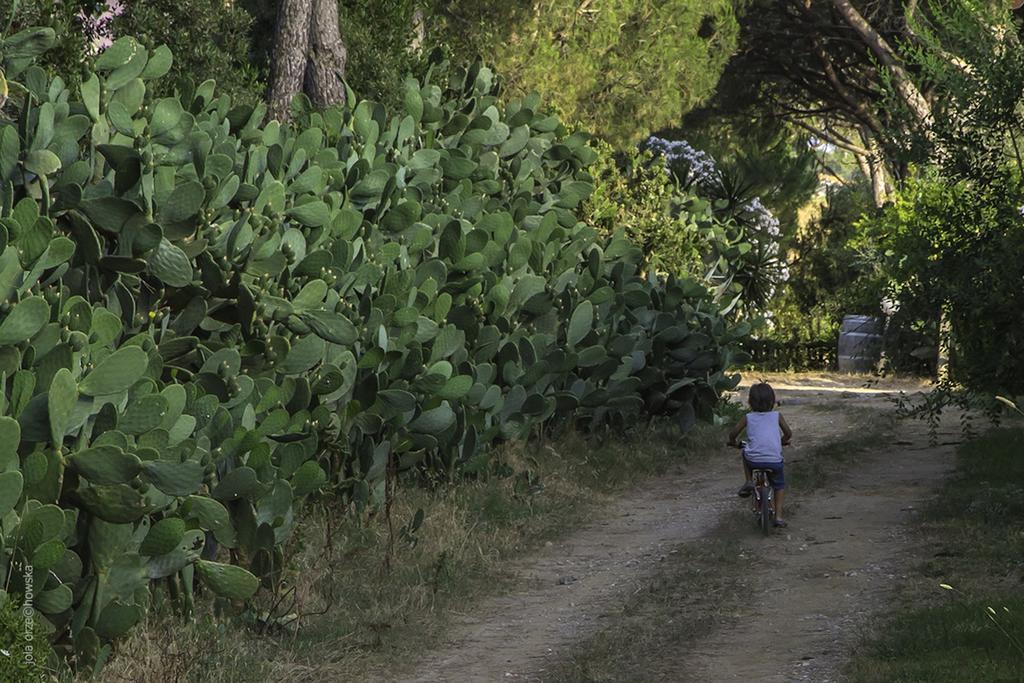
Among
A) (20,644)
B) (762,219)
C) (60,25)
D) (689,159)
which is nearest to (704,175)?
(689,159)

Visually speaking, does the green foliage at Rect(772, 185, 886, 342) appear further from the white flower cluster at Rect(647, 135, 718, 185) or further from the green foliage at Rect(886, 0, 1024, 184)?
the green foliage at Rect(886, 0, 1024, 184)

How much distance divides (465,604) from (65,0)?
6.04 metres

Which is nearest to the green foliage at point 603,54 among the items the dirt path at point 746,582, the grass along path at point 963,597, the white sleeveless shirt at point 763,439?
the dirt path at point 746,582

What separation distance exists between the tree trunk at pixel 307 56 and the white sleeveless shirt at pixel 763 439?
17.0ft

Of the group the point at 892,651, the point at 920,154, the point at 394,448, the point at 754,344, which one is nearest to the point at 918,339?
the point at 754,344

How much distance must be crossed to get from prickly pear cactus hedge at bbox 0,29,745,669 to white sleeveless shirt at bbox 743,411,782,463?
6.52ft

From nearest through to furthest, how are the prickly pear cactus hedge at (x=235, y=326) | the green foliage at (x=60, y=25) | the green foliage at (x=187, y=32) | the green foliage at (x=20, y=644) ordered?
the green foliage at (x=20, y=644) < the prickly pear cactus hedge at (x=235, y=326) < the green foliage at (x=60, y=25) < the green foliage at (x=187, y=32)

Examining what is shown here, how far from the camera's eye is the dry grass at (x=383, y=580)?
6691 mm

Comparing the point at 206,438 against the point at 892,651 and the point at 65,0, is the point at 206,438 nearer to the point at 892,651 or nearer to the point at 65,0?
the point at 892,651

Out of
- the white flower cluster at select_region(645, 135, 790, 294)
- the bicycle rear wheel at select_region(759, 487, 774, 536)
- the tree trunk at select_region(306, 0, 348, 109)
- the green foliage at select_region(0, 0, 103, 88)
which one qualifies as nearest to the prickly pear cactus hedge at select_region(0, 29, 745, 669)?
Answer: the tree trunk at select_region(306, 0, 348, 109)

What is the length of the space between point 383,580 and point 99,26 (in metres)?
5.81

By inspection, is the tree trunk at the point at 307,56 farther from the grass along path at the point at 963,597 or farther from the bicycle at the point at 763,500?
the grass along path at the point at 963,597

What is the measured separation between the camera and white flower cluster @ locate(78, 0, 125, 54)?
38.8ft

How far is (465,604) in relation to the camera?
8406mm
